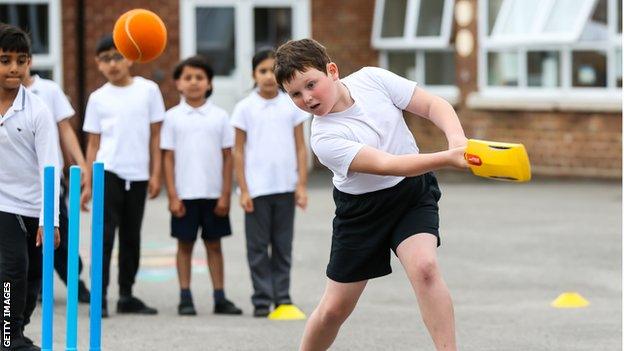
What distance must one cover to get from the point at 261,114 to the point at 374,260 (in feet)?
10.2

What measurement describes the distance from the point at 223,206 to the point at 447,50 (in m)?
13.6

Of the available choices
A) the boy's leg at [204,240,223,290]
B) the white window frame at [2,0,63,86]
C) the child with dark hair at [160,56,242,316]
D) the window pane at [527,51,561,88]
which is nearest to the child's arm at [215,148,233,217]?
the child with dark hair at [160,56,242,316]

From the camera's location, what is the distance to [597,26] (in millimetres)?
19641

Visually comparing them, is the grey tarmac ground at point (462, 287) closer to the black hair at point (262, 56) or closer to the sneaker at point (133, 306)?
the sneaker at point (133, 306)

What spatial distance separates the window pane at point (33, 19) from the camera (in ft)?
70.8

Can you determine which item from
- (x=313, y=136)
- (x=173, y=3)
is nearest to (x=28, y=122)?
(x=313, y=136)

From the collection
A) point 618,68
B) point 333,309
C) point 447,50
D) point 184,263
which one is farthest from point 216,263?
point 447,50

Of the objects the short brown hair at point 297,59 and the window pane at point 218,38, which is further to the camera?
the window pane at point 218,38

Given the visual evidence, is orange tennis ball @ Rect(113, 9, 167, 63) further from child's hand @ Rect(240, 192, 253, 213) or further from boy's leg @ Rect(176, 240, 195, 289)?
boy's leg @ Rect(176, 240, 195, 289)

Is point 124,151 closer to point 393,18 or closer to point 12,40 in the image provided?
point 12,40

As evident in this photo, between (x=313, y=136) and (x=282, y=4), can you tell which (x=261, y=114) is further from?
(x=282, y=4)

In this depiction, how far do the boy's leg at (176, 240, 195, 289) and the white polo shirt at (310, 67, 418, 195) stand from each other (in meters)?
3.21

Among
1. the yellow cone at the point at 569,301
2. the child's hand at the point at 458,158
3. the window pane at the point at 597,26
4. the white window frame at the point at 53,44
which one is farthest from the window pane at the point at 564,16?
the child's hand at the point at 458,158

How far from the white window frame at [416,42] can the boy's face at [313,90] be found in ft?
52.1
